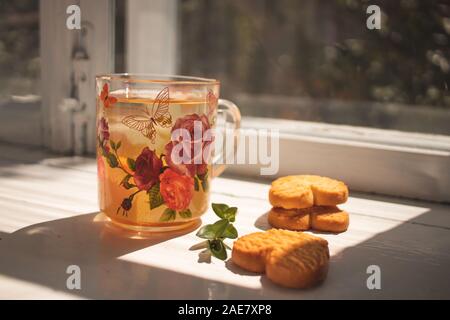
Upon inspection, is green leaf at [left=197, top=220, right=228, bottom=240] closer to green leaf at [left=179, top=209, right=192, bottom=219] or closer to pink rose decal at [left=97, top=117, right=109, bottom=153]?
green leaf at [left=179, top=209, right=192, bottom=219]

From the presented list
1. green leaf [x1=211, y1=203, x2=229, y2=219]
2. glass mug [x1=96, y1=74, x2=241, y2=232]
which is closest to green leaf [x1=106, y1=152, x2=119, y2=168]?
glass mug [x1=96, y1=74, x2=241, y2=232]

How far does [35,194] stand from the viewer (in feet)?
2.68

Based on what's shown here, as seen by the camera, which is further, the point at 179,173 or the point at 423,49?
the point at 423,49

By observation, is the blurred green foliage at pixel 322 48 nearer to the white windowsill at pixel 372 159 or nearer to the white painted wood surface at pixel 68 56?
the white windowsill at pixel 372 159

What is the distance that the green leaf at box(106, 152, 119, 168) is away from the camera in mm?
642

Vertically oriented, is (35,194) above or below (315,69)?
below

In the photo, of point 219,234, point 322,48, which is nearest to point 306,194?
point 219,234

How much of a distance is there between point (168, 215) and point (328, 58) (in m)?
0.93

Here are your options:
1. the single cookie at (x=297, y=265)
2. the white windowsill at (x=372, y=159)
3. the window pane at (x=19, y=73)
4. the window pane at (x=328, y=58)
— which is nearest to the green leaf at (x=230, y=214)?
the single cookie at (x=297, y=265)

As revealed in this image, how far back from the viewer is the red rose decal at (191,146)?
2.08ft

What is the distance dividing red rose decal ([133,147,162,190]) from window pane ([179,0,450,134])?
1.71ft
